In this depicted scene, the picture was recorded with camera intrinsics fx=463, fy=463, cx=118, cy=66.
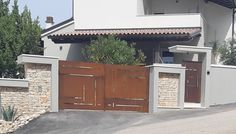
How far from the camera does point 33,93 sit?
66.1 feet

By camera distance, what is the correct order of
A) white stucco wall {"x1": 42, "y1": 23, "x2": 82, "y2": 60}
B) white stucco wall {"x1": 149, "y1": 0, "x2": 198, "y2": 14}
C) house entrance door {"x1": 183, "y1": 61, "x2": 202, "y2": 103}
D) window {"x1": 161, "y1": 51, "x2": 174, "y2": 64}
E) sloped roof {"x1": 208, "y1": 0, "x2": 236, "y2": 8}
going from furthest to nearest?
white stucco wall {"x1": 149, "y1": 0, "x2": 198, "y2": 14}
white stucco wall {"x1": 42, "y1": 23, "x2": 82, "y2": 60}
sloped roof {"x1": 208, "y1": 0, "x2": 236, "y2": 8}
window {"x1": 161, "y1": 51, "x2": 174, "y2": 64}
house entrance door {"x1": 183, "y1": 61, "x2": 202, "y2": 103}

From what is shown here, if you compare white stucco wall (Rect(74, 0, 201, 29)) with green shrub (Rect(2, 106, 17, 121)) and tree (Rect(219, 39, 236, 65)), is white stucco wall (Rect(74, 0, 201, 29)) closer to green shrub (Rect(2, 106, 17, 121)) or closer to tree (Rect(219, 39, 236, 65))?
tree (Rect(219, 39, 236, 65))

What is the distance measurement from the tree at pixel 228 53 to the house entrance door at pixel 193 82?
468 centimetres

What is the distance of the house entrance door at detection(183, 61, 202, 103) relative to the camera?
22831mm

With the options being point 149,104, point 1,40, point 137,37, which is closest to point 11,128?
point 149,104

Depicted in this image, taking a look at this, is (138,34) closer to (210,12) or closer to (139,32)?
(139,32)

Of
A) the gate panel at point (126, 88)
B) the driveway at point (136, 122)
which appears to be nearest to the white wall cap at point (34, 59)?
the driveway at point (136, 122)

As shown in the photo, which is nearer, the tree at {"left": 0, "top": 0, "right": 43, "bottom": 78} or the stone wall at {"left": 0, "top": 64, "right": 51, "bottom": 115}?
the stone wall at {"left": 0, "top": 64, "right": 51, "bottom": 115}

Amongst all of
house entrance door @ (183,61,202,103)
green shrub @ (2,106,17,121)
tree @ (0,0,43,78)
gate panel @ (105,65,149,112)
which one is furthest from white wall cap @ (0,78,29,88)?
house entrance door @ (183,61,202,103)

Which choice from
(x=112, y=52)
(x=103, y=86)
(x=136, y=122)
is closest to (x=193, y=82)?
(x=112, y=52)

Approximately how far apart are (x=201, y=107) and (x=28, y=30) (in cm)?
1068

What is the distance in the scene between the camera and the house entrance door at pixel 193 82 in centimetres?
2283

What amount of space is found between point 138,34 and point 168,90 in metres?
5.67

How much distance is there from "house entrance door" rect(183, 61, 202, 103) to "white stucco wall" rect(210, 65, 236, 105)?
0.72 m
